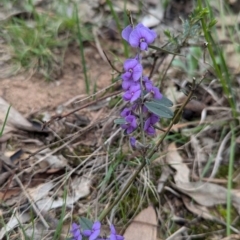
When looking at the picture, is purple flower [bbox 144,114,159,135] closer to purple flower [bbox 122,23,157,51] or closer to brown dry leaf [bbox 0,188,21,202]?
purple flower [bbox 122,23,157,51]

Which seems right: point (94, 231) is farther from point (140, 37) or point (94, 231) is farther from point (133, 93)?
point (140, 37)

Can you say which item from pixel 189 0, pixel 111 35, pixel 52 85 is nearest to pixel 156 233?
pixel 52 85

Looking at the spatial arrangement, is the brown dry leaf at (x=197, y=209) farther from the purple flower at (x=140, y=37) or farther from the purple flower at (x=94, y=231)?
the purple flower at (x=140, y=37)


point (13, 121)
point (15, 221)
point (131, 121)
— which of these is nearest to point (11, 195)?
point (15, 221)

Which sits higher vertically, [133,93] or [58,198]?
[133,93]

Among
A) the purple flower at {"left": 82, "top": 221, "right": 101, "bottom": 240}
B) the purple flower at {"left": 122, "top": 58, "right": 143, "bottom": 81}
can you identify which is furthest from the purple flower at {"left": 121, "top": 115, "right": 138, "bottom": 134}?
the purple flower at {"left": 82, "top": 221, "right": 101, "bottom": 240}

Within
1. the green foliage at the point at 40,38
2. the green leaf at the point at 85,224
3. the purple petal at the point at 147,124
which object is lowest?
the green leaf at the point at 85,224

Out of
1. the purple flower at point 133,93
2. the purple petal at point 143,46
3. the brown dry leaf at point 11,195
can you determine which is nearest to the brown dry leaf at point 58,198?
the brown dry leaf at point 11,195
